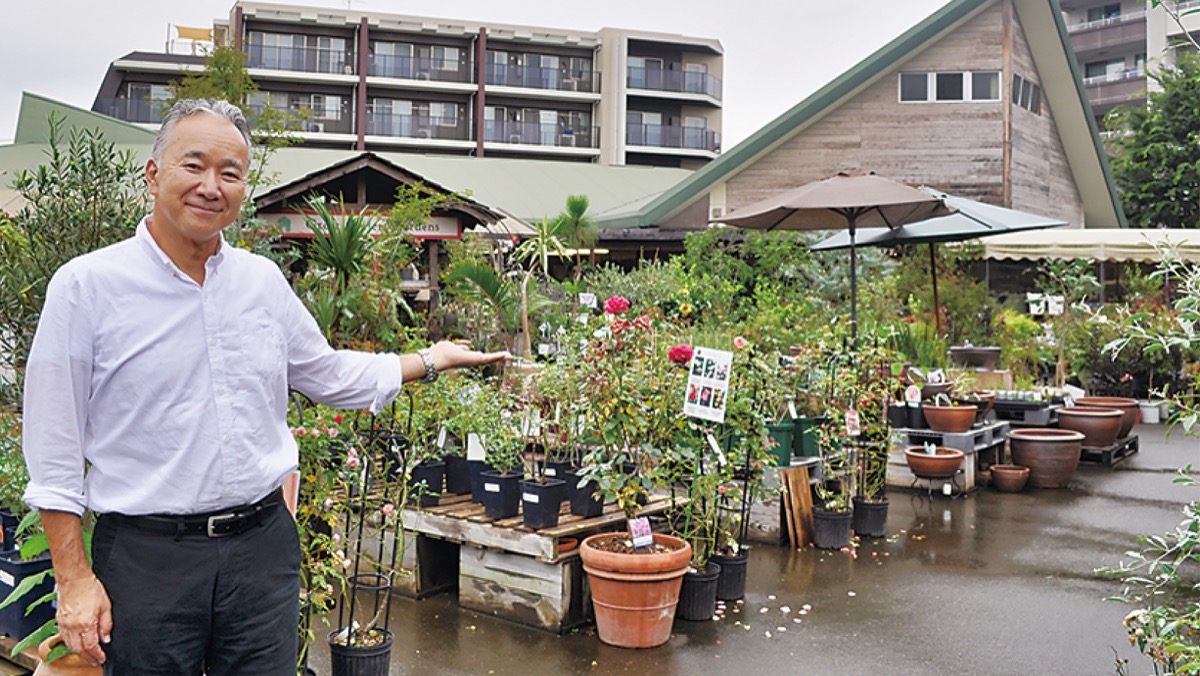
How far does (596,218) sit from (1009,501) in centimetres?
1167

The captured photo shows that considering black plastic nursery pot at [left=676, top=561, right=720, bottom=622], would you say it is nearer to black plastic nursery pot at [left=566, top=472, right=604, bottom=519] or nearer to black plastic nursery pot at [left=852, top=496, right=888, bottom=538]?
black plastic nursery pot at [left=566, top=472, right=604, bottom=519]

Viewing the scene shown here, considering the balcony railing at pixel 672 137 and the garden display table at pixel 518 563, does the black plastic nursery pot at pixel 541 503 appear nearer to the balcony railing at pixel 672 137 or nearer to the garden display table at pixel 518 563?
the garden display table at pixel 518 563

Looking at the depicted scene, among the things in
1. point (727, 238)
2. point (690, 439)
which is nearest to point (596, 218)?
point (727, 238)

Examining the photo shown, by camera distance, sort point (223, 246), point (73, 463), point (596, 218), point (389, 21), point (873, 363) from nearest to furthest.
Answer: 1. point (73, 463)
2. point (223, 246)
3. point (873, 363)
4. point (596, 218)
5. point (389, 21)

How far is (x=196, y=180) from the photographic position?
6.26 feet

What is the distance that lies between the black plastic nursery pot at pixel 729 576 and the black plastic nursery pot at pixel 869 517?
164 cm

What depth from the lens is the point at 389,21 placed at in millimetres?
34562

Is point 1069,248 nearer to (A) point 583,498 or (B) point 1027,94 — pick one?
(B) point 1027,94

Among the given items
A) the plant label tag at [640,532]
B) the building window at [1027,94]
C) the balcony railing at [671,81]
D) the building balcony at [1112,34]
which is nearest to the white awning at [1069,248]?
the building window at [1027,94]

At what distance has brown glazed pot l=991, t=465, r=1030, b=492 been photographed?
A: 7559 millimetres

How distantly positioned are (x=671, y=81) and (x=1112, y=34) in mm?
18311

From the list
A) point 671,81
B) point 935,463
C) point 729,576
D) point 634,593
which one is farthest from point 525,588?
point 671,81

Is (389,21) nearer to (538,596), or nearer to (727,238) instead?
(727,238)

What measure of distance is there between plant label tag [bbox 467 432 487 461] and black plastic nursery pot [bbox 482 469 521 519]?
14cm
